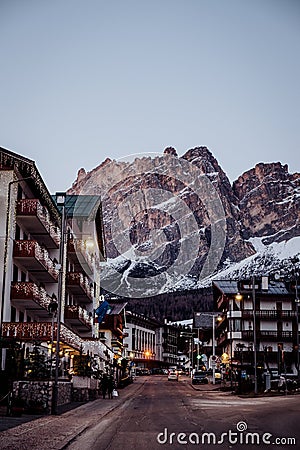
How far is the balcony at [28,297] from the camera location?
43.1m

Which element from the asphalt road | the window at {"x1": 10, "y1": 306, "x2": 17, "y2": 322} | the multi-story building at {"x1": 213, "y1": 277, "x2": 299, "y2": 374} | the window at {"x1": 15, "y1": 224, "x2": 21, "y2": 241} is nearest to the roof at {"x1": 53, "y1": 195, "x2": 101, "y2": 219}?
the window at {"x1": 15, "y1": 224, "x2": 21, "y2": 241}

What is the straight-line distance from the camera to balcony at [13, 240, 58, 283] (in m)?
43.8

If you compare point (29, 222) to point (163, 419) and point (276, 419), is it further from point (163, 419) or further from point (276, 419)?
point (276, 419)

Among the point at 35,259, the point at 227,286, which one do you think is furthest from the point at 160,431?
the point at 227,286

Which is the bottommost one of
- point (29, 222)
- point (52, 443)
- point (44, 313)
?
point (52, 443)

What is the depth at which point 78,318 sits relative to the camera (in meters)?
60.0

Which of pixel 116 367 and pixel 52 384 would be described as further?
pixel 116 367

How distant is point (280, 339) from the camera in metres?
99.5

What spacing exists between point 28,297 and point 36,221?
555 centimetres

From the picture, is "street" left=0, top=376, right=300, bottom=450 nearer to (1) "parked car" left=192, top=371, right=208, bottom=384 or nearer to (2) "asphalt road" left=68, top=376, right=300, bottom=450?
(2) "asphalt road" left=68, top=376, right=300, bottom=450

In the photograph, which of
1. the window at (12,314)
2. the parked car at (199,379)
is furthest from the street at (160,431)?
the parked car at (199,379)

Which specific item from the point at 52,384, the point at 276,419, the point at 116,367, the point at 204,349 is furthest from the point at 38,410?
the point at 204,349

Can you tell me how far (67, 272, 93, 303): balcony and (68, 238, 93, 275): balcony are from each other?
185cm

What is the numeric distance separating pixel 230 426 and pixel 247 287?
82.8 m
